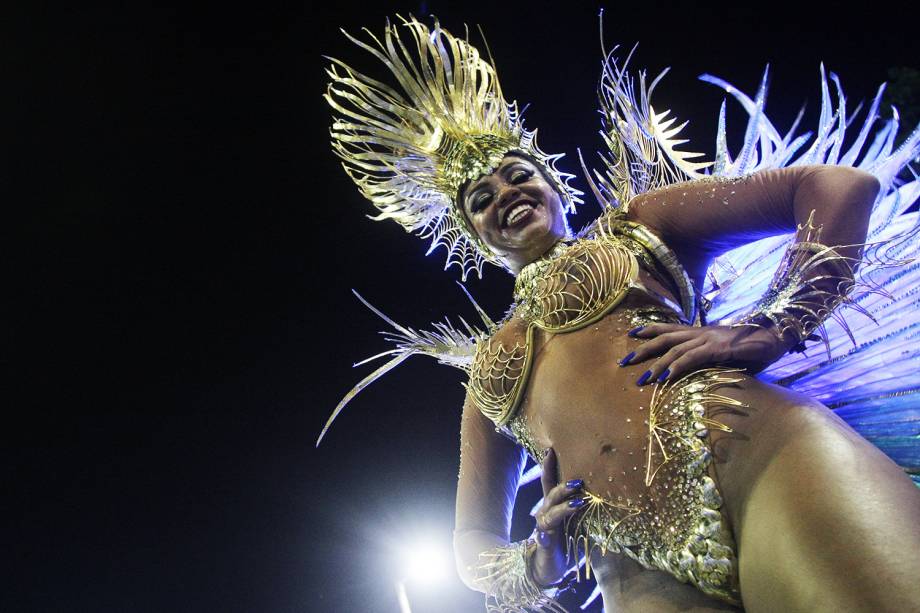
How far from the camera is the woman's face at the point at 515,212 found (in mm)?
1530

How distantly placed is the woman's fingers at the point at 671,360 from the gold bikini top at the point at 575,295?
20 centimetres

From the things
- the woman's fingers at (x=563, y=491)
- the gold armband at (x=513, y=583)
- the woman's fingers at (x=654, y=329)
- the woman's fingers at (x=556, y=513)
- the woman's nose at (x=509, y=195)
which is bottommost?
the gold armband at (x=513, y=583)

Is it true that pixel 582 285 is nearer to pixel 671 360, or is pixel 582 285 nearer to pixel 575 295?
pixel 575 295

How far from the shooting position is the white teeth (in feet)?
5.02

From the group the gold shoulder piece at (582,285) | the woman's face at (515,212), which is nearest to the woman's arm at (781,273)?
the gold shoulder piece at (582,285)

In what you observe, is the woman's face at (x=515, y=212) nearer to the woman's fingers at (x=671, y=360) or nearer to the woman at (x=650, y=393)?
the woman at (x=650, y=393)

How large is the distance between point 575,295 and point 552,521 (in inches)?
17.2

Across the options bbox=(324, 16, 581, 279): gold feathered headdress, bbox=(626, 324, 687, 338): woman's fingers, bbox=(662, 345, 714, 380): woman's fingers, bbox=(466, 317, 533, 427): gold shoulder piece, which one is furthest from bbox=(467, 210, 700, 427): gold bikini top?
bbox=(324, 16, 581, 279): gold feathered headdress

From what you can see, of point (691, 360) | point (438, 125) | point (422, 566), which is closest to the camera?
point (691, 360)

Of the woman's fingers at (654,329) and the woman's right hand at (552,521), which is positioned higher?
the woman's fingers at (654,329)

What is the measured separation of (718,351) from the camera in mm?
1085

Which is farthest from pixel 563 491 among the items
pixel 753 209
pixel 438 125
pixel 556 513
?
pixel 438 125

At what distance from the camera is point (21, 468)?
2957 millimetres

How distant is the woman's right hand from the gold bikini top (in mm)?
217
